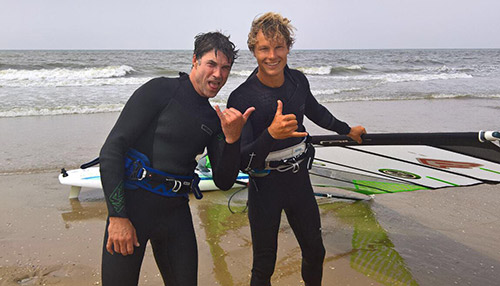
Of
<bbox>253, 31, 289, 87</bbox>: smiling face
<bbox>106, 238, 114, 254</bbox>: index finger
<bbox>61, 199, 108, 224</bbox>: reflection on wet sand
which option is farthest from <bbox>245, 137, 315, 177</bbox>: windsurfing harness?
<bbox>61, 199, 108, 224</bbox>: reflection on wet sand

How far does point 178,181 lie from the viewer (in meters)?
2.16

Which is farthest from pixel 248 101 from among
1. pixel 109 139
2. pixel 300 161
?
pixel 109 139

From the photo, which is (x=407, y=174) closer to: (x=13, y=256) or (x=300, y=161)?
(x=300, y=161)

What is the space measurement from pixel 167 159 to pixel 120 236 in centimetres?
44

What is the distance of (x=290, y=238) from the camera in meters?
4.19

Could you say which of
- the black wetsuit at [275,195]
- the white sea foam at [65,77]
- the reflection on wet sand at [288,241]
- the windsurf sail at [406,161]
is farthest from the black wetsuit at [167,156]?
the white sea foam at [65,77]

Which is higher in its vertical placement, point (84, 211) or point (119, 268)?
point (119, 268)

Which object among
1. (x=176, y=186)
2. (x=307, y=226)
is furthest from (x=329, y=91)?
(x=176, y=186)

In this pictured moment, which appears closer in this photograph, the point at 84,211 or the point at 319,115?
the point at 319,115

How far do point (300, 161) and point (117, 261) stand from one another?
1311mm

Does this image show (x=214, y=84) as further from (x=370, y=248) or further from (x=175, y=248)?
(x=370, y=248)

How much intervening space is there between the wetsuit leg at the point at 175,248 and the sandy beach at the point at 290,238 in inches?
48.0

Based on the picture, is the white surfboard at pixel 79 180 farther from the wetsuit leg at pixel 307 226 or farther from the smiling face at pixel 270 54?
→ the smiling face at pixel 270 54

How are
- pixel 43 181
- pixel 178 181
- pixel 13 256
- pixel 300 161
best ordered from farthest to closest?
pixel 43 181 < pixel 13 256 < pixel 300 161 < pixel 178 181
